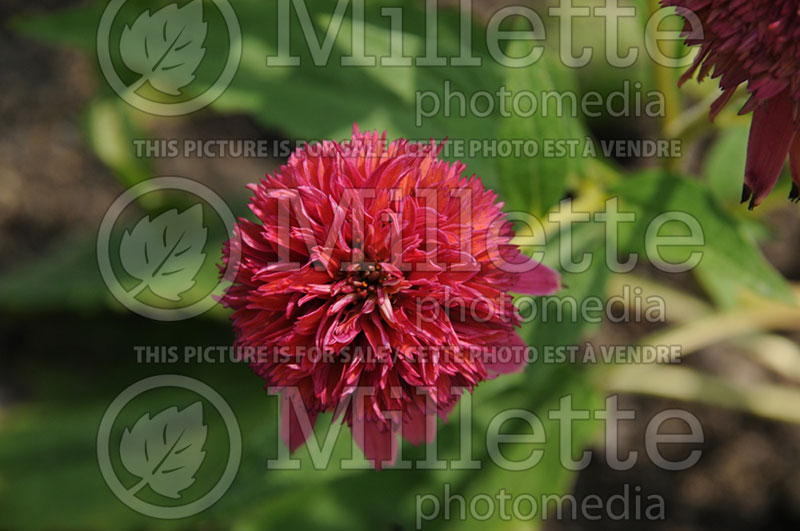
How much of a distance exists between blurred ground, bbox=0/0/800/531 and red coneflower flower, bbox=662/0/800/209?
0.89 metres

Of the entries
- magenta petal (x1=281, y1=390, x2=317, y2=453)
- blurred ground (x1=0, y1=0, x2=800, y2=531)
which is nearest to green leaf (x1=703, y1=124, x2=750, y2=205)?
blurred ground (x1=0, y1=0, x2=800, y2=531)

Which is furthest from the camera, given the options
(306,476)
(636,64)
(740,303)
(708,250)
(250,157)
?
(250,157)

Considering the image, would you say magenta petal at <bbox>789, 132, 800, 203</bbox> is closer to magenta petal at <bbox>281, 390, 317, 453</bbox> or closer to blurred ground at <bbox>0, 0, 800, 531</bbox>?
magenta petal at <bbox>281, 390, 317, 453</bbox>

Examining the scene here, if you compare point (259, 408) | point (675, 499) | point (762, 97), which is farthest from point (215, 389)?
point (762, 97)

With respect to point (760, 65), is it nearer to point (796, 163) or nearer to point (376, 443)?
point (796, 163)

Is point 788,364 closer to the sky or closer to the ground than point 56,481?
closer to the sky

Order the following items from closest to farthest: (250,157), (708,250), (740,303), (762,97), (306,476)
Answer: (762,97), (708,250), (306,476), (740,303), (250,157)

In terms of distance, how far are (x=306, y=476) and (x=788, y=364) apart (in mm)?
886

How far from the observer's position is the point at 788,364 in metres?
Result: 1.38

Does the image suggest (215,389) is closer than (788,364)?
A: No

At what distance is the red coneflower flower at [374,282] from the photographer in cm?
Result: 67

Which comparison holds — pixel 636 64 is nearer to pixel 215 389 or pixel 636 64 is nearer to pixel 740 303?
pixel 740 303

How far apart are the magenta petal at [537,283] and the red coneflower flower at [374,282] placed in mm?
24

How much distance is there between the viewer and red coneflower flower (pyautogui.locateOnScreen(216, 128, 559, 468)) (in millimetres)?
667
